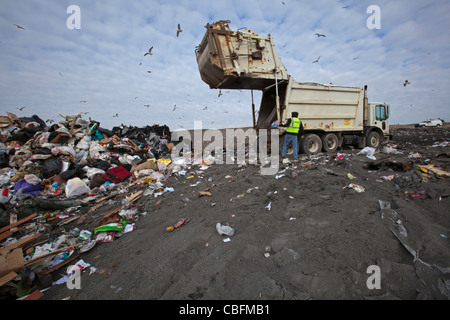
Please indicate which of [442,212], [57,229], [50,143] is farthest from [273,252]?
[50,143]

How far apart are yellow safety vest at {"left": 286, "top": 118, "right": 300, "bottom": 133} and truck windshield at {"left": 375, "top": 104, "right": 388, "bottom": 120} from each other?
15.7 ft

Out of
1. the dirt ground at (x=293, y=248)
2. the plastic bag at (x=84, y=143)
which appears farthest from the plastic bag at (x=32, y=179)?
the dirt ground at (x=293, y=248)

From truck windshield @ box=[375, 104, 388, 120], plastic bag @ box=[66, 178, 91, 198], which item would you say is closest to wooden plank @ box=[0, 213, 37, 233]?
plastic bag @ box=[66, 178, 91, 198]

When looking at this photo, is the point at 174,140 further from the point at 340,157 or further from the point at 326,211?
the point at 326,211

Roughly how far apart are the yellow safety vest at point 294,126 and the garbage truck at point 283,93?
325 millimetres

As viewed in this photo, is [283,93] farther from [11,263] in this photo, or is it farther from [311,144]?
[11,263]

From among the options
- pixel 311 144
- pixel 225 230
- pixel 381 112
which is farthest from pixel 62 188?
pixel 381 112

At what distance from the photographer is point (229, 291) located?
4.79ft

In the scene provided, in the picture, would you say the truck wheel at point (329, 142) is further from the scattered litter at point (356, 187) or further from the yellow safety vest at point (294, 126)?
the scattered litter at point (356, 187)

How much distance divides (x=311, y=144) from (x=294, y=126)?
4.71 feet

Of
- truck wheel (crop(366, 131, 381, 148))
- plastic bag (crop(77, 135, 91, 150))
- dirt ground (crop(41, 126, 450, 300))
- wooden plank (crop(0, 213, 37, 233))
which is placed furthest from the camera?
truck wheel (crop(366, 131, 381, 148))

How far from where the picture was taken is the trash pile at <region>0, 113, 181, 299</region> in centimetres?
226

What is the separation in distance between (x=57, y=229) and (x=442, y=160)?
6.98m

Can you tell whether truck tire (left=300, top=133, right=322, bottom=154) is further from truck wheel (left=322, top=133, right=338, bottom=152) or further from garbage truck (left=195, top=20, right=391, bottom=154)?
truck wheel (left=322, top=133, right=338, bottom=152)
